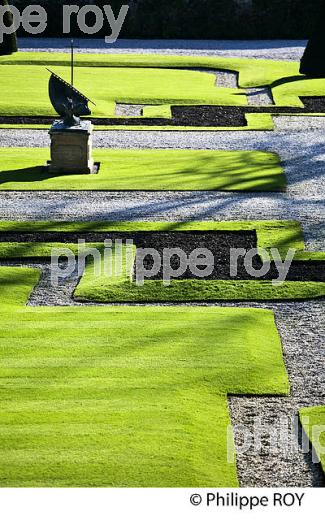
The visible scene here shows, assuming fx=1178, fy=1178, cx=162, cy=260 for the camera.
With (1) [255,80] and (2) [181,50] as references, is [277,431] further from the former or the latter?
(2) [181,50]

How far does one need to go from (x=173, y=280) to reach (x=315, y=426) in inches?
202

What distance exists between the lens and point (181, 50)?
38.5 m

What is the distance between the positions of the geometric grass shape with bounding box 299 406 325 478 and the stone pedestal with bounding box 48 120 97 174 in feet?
37.1

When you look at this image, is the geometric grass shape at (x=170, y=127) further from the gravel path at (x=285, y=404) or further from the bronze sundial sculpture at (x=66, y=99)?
the gravel path at (x=285, y=404)

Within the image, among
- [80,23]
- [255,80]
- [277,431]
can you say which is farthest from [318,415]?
[80,23]

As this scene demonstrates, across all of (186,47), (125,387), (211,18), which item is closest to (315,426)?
(125,387)

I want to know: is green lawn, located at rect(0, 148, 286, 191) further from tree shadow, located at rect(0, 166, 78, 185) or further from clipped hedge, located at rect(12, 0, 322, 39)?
clipped hedge, located at rect(12, 0, 322, 39)

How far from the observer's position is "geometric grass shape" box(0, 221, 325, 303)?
1623cm

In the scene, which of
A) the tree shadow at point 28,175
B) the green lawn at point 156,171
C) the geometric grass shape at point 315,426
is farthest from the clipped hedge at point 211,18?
the geometric grass shape at point 315,426

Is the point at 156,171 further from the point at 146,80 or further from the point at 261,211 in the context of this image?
the point at 146,80

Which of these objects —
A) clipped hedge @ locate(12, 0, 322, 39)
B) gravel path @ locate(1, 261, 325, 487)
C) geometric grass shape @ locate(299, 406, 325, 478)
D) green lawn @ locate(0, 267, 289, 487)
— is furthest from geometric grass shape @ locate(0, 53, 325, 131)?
geometric grass shape @ locate(299, 406, 325, 478)
